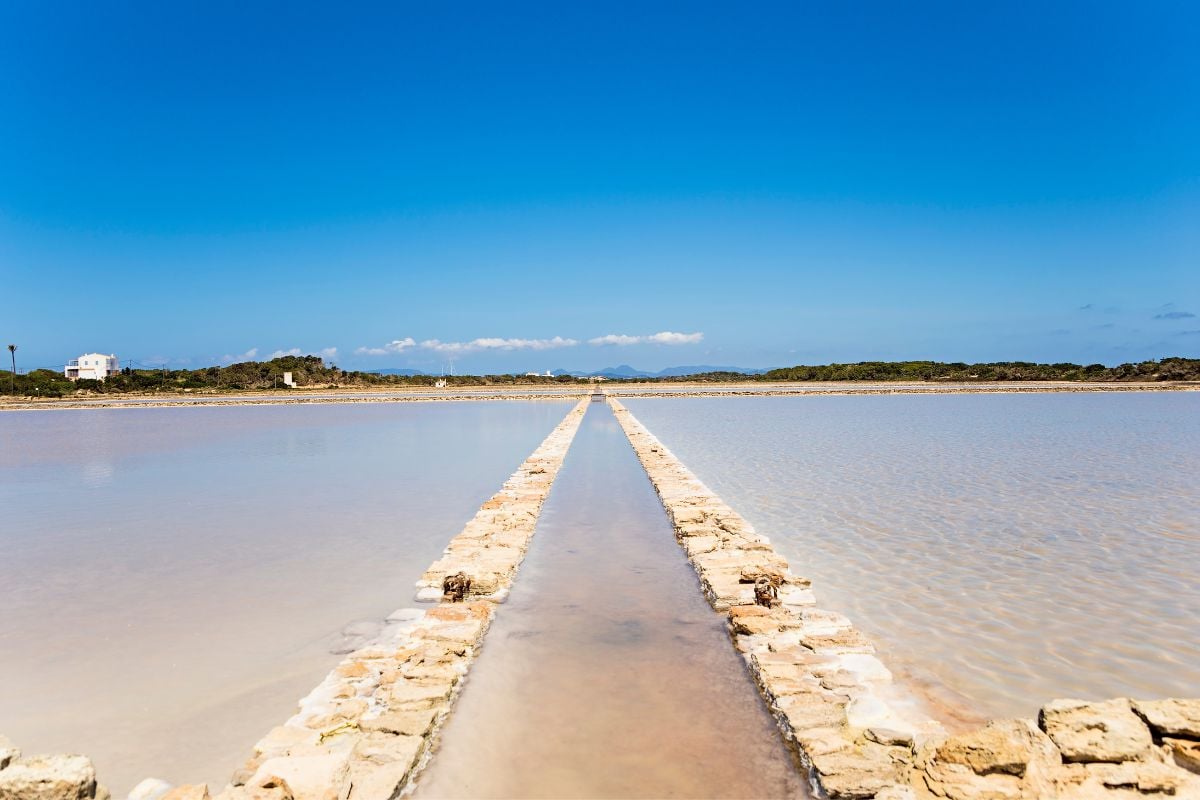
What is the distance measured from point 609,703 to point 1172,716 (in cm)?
206

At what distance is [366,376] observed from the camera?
6038 cm

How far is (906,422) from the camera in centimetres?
1731

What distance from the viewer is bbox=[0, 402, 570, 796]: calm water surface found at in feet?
9.55

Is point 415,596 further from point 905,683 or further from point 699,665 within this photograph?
point 905,683

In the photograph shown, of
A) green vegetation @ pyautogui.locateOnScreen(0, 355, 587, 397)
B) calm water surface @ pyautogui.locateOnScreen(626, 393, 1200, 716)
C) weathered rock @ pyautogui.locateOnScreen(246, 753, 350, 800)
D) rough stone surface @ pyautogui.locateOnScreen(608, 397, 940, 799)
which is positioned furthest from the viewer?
green vegetation @ pyautogui.locateOnScreen(0, 355, 587, 397)

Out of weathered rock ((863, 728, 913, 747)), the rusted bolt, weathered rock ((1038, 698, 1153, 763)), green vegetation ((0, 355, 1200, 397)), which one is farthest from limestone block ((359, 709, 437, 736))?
green vegetation ((0, 355, 1200, 397))

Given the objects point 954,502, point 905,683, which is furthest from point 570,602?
point 954,502

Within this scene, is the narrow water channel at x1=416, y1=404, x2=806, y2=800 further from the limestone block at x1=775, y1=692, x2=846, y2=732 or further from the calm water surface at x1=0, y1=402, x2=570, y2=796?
the calm water surface at x1=0, y1=402, x2=570, y2=796

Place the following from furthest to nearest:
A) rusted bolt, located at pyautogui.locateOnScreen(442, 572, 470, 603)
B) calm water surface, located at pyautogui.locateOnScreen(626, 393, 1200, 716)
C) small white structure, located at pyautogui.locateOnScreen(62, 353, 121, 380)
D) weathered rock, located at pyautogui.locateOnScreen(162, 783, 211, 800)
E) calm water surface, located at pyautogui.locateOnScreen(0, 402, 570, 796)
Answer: small white structure, located at pyautogui.locateOnScreen(62, 353, 121, 380) < rusted bolt, located at pyautogui.locateOnScreen(442, 572, 470, 603) < calm water surface, located at pyautogui.locateOnScreen(626, 393, 1200, 716) < calm water surface, located at pyautogui.locateOnScreen(0, 402, 570, 796) < weathered rock, located at pyautogui.locateOnScreen(162, 783, 211, 800)

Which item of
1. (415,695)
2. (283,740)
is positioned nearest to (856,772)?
(415,695)

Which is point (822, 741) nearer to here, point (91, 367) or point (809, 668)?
point (809, 668)

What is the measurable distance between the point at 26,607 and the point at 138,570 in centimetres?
80

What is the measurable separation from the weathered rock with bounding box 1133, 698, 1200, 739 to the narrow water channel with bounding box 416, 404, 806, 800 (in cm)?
131

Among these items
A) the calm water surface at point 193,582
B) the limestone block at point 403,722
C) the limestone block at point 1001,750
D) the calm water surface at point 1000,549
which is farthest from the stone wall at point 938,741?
the calm water surface at point 193,582
